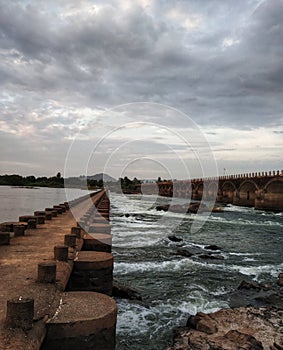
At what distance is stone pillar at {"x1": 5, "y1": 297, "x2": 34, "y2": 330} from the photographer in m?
3.21

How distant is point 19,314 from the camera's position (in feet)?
10.5

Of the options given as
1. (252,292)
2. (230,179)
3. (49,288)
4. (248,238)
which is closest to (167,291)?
(252,292)

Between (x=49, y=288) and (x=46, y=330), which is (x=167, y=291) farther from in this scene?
(x=46, y=330)

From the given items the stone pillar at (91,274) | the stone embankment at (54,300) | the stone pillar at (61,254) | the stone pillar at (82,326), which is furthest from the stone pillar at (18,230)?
the stone pillar at (82,326)

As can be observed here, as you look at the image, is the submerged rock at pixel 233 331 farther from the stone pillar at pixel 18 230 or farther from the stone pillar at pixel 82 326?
the stone pillar at pixel 18 230

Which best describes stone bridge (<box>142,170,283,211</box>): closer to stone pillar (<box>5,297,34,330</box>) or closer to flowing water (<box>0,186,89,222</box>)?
flowing water (<box>0,186,89,222</box>)

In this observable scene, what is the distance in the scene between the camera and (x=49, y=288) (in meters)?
4.54

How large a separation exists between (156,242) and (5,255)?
595 inches

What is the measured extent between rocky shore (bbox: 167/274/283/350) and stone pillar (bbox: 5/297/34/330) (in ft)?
14.4

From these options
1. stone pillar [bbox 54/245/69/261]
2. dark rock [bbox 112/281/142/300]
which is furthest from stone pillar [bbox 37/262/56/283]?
dark rock [bbox 112/281/142/300]

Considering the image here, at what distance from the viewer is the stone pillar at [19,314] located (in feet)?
10.5

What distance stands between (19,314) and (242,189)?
238ft

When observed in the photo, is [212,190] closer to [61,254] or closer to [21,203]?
[21,203]

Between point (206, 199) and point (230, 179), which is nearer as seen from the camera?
point (230, 179)
